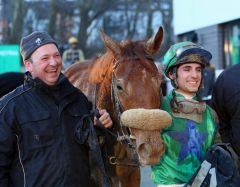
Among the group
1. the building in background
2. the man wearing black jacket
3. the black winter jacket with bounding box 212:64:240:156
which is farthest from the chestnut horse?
the building in background

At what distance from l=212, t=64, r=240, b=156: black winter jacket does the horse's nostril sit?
97 centimetres

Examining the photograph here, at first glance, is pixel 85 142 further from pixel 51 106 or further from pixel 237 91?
pixel 237 91

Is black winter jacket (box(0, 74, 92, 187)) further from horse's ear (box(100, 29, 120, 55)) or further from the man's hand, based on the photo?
horse's ear (box(100, 29, 120, 55))

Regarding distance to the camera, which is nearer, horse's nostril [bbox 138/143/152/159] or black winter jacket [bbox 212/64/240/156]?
horse's nostril [bbox 138/143/152/159]

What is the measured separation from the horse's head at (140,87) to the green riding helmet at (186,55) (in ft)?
0.44

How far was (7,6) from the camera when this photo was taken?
32375 millimetres

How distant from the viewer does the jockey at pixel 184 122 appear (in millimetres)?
3570

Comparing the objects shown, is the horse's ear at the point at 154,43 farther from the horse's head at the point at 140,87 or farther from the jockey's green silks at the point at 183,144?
the jockey's green silks at the point at 183,144

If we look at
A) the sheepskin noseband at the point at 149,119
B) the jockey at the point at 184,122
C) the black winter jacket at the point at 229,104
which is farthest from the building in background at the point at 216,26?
the sheepskin noseband at the point at 149,119

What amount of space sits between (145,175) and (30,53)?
527cm

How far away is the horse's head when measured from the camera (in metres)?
3.33

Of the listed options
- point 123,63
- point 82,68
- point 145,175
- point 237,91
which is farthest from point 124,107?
point 145,175

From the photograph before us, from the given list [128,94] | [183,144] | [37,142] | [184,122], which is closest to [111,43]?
[128,94]

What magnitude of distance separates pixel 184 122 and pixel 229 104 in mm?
600
